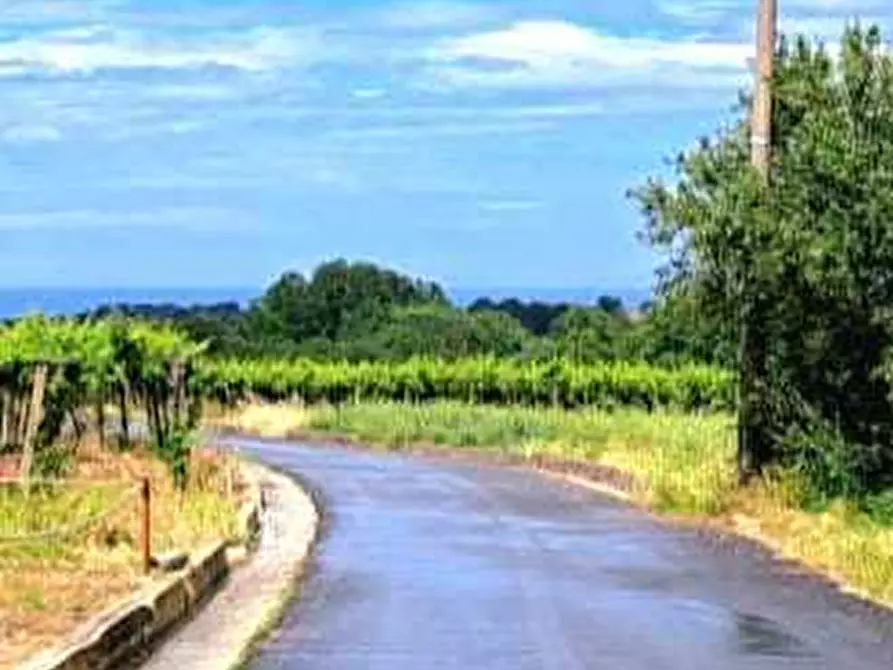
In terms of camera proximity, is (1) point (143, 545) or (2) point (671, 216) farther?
(2) point (671, 216)

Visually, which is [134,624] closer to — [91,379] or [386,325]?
[91,379]

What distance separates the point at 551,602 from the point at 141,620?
494 cm

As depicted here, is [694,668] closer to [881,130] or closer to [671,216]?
[881,130]

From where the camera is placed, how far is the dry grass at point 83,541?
1636 cm

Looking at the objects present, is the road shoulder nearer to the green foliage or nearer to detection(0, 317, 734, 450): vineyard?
detection(0, 317, 734, 450): vineyard

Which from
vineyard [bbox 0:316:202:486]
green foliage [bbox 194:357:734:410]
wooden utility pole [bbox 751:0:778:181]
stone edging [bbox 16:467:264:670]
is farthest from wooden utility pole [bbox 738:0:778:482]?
green foliage [bbox 194:357:734:410]

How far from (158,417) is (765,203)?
1903 cm

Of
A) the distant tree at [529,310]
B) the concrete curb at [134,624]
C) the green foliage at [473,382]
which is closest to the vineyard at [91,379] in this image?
the concrete curb at [134,624]

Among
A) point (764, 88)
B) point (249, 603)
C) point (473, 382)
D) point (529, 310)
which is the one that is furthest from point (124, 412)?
point (529, 310)

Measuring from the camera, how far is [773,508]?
29797 millimetres

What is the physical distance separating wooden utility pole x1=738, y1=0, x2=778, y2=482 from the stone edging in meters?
10.2

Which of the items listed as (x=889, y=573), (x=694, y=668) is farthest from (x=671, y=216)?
(x=694, y=668)

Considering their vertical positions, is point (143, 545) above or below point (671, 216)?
below

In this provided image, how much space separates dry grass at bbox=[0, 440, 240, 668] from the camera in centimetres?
1636
